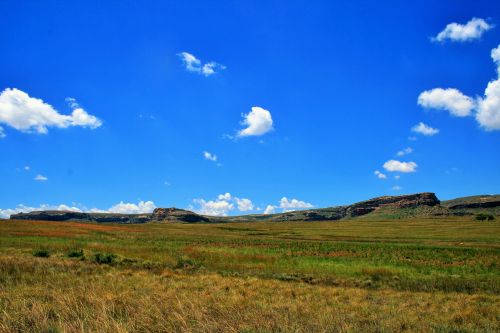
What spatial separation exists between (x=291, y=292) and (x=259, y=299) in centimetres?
230

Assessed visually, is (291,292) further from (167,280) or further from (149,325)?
(149,325)

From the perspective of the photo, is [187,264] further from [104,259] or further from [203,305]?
[203,305]

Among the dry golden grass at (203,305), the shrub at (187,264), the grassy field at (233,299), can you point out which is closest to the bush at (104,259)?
the grassy field at (233,299)

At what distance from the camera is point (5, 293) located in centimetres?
1192

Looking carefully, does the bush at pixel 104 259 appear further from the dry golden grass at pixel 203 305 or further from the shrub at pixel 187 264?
the shrub at pixel 187 264

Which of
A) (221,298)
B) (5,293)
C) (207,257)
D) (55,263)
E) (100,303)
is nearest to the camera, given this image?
(100,303)

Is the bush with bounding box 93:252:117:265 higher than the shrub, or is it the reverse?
the bush with bounding box 93:252:117:265

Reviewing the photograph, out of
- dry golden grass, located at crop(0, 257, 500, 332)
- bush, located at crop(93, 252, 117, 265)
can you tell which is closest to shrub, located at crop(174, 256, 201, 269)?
bush, located at crop(93, 252, 117, 265)

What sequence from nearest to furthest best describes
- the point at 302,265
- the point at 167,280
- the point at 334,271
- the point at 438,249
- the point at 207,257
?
the point at 167,280 → the point at 334,271 → the point at 302,265 → the point at 207,257 → the point at 438,249

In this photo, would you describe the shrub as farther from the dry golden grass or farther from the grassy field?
the dry golden grass

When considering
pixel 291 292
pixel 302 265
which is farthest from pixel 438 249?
pixel 291 292

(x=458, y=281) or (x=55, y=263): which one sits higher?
(x=55, y=263)

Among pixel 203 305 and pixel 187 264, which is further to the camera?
pixel 187 264

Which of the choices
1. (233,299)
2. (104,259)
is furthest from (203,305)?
Answer: (104,259)
